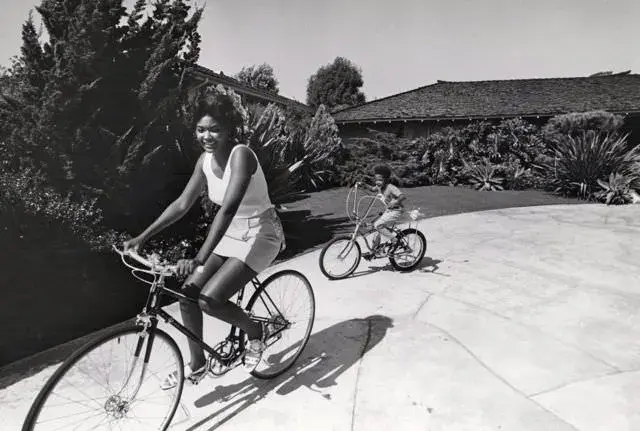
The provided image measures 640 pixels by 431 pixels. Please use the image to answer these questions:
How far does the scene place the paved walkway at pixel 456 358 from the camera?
2.81 meters

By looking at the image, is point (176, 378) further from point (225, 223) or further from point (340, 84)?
point (340, 84)

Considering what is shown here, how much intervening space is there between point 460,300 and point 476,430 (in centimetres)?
227

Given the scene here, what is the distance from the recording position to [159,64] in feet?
17.5

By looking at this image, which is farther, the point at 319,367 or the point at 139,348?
the point at 319,367

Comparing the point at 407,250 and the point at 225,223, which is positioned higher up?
the point at 225,223

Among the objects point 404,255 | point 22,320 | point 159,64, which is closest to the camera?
point 22,320

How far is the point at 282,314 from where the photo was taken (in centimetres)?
334

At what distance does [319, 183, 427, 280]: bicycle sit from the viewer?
18.3ft

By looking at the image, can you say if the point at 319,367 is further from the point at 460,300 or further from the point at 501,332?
Result: the point at 460,300

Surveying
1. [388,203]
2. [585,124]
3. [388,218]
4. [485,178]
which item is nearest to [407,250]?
[388,218]

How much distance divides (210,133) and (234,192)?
43 cm

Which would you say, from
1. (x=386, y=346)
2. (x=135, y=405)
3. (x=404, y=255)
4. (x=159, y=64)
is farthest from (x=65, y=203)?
(x=404, y=255)

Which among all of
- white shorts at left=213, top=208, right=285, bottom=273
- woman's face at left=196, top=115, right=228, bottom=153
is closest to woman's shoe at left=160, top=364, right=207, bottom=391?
white shorts at left=213, top=208, right=285, bottom=273

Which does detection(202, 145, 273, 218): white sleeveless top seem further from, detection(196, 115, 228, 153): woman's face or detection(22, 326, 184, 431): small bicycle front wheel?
detection(22, 326, 184, 431): small bicycle front wheel
